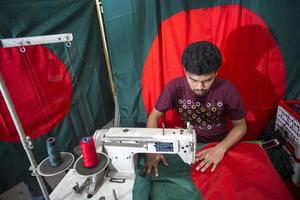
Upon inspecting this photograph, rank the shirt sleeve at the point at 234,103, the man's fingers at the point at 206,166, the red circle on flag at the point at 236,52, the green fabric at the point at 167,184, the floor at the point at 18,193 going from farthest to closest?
the floor at the point at 18,193
the red circle on flag at the point at 236,52
the shirt sleeve at the point at 234,103
the man's fingers at the point at 206,166
the green fabric at the point at 167,184

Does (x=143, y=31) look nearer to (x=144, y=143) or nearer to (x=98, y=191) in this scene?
(x=144, y=143)

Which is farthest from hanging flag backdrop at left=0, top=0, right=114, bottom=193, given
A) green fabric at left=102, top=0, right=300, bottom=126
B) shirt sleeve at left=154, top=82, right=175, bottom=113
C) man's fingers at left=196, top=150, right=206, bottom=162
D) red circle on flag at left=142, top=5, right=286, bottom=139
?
man's fingers at left=196, top=150, right=206, bottom=162

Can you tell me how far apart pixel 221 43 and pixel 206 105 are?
21.6 inches

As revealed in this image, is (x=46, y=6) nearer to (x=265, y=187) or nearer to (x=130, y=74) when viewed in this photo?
(x=130, y=74)

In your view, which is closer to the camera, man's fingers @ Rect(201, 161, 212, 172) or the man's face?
man's fingers @ Rect(201, 161, 212, 172)

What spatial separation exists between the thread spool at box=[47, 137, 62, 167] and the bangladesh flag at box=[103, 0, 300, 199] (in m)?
1.18

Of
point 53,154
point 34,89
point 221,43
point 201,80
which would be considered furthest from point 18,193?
point 221,43

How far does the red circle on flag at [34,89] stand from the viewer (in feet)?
5.44

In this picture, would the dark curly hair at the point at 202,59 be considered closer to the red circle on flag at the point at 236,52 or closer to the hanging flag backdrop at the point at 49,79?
the red circle on flag at the point at 236,52

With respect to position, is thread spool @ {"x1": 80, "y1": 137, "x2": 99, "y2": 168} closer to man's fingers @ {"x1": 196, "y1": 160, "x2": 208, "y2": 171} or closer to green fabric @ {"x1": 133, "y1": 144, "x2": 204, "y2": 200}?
green fabric @ {"x1": 133, "y1": 144, "x2": 204, "y2": 200}

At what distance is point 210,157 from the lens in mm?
1102

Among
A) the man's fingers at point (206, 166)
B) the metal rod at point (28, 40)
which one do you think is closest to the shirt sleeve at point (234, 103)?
the man's fingers at point (206, 166)

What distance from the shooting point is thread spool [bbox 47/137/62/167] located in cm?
83

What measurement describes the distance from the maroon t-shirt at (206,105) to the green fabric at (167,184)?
0.47 meters
